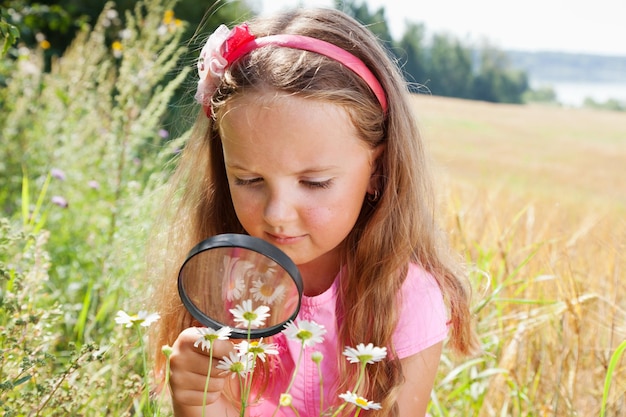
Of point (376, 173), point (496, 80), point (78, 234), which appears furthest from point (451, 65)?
point (376, 173)

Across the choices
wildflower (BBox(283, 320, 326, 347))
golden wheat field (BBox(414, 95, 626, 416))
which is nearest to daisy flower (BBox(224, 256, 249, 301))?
wildflower (BBox(283, 320, 326, 347))

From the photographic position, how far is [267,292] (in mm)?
1405

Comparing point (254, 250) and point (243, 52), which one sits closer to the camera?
point (254, 250)

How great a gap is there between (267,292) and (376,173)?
0.59 metres

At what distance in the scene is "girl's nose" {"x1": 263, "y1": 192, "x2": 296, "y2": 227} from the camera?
1.59m

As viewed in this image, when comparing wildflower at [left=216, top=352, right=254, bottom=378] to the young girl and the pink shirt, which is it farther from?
the pink shirt

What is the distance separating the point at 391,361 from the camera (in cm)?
182

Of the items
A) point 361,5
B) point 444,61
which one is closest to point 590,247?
point 361,5

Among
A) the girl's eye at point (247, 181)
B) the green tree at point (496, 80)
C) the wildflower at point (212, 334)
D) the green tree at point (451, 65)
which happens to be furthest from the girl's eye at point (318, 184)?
the green tree at point (496, 80)

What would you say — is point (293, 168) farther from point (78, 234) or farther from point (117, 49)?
point (117, 49)

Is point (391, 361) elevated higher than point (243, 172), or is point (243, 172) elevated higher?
point (243, 172)

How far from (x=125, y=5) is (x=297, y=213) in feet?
28.6

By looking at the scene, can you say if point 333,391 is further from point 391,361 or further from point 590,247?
point 590,247

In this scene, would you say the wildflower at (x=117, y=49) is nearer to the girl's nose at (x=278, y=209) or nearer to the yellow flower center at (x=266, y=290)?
the girl's nose at (x=278, y=209)
